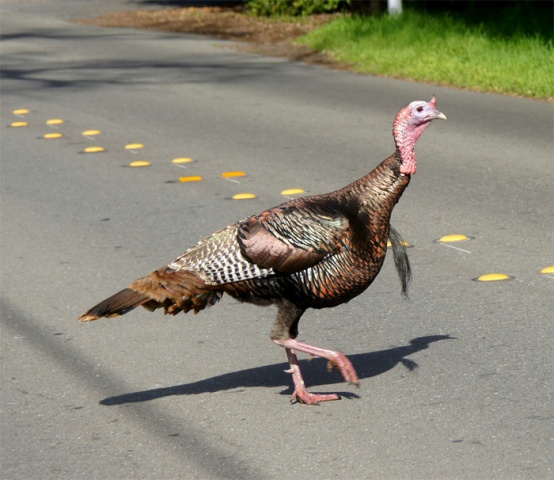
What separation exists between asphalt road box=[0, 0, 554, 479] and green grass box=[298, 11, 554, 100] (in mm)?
548

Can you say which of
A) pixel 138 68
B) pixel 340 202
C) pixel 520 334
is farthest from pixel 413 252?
pixel 138 68

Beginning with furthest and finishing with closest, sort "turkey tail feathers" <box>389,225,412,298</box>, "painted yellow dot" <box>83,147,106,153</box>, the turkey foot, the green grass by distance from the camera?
the green grass → "painted yellow dot" <box>83,147,106,153</box> → "turkey tail feathers" <box>389,225,412,298</box> → the turkey foot

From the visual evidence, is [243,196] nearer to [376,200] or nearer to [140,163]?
[140,163]

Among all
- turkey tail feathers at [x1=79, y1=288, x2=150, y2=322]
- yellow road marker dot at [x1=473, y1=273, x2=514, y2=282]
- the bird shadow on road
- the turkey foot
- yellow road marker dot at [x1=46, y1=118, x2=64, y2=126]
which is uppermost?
turkey tail feathers at [x1=79, y1=288, x2=150, y2=322]

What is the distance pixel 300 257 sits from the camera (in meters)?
5.07

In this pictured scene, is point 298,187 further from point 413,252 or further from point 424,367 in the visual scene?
point 424,367

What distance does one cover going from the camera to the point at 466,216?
340 inches

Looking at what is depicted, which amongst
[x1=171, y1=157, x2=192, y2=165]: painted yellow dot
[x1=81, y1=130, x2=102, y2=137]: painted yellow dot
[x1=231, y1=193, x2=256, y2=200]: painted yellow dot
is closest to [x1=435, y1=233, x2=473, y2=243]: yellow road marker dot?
[x1=231, y1=193, x2=256, y2=200]: painted yellow dot

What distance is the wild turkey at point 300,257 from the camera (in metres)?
5.10

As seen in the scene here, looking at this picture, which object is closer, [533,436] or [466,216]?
[533,436]

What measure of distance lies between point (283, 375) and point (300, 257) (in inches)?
40.2

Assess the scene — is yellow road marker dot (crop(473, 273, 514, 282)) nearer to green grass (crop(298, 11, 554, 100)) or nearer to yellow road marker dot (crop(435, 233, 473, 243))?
yellow road marker dot (crop(435, 233, 473, 243))

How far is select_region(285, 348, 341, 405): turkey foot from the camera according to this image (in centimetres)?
546

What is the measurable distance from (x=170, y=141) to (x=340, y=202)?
6.91 metres
